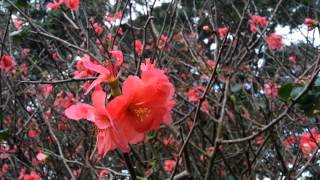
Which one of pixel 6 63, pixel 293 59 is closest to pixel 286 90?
pixel 6 63

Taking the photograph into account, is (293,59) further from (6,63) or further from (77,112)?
(77,112)

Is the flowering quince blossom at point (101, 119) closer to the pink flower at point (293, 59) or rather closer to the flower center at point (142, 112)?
the flower center at point (142, 112)

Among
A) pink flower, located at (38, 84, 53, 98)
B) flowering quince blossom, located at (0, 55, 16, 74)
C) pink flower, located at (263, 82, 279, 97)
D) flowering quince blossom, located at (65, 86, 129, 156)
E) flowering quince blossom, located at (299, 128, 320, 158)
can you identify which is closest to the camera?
flowering quince blossom, located at (65, 86, 129, 156)

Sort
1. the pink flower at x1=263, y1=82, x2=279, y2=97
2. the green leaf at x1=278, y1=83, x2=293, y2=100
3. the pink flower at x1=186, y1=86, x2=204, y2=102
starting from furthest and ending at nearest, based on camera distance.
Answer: the pink flower at x1=186, y1=86, x2=204, y2=102, the pink flower at x1=263, y1=82, x2=279, y2=97, the green leaf at x1=278, y1=83, x2=293, y2=100

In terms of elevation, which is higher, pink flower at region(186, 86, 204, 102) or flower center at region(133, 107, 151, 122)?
flower center at region(133, 107, 151, 122)

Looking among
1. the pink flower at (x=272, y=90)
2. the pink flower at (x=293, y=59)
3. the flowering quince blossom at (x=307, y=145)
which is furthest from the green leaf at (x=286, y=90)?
the pink flower at (x=293, y=59)

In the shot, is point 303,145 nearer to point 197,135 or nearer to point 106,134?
point 197,135

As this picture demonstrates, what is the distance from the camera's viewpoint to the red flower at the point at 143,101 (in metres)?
1.17

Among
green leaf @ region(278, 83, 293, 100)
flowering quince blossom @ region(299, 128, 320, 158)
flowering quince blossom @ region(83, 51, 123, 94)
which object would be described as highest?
flowering quince blossom @ region(83, 51, 123, 94)

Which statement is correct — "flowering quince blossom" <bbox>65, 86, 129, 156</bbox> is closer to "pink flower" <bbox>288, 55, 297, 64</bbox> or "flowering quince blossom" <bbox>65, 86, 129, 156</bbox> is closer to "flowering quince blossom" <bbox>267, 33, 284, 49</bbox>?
"flowering quince blossom" <bbox>267, 33, 284, 49</bbox>

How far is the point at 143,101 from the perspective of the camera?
1.21 meters


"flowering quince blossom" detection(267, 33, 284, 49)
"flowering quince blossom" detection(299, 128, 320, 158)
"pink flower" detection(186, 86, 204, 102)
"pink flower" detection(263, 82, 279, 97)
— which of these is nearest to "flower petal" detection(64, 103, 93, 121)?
"flowering quince blossom" detection(299, 128, 320, 158)

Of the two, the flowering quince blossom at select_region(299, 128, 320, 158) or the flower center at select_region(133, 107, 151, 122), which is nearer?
the flower center at select_region(133, 107, 151, 122)

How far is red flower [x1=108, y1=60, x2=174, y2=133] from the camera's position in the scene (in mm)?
1172
